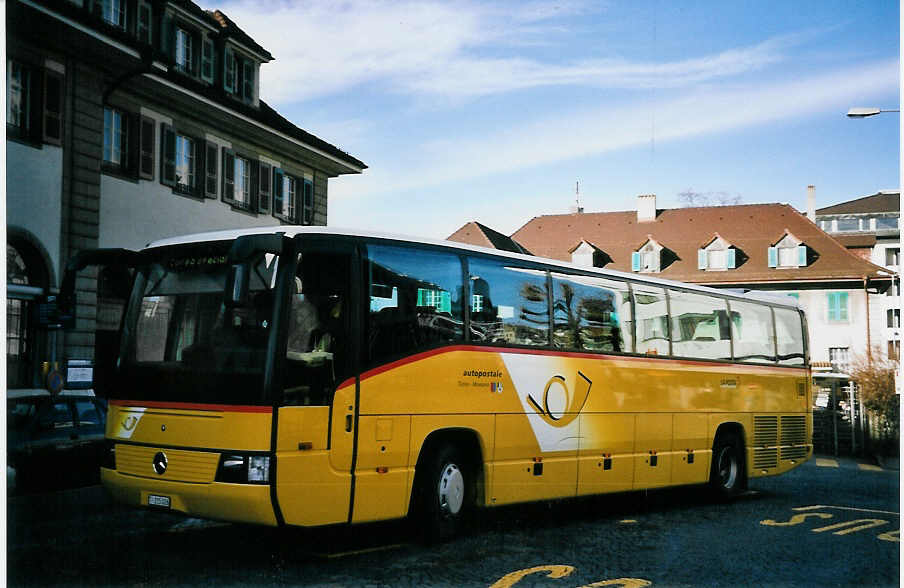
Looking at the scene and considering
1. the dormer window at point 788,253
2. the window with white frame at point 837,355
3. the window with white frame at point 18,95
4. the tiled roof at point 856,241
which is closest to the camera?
the window with white frame at point 18,95

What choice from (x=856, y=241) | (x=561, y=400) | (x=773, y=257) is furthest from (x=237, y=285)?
(x=856, y=241)

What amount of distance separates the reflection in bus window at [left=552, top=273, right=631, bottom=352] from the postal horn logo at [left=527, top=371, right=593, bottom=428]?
418mm

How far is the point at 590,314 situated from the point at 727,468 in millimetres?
4356

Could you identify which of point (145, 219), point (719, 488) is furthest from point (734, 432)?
point (145, 219)

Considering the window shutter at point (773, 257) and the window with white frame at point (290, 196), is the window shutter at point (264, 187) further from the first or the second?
the window shutter at point (773, 257)

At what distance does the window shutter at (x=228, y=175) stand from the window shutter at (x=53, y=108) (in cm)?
609

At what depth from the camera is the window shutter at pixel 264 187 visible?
1126 inches

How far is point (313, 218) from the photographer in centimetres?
3111

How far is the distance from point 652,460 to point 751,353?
132 inches

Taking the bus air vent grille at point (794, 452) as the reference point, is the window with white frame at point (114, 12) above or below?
above

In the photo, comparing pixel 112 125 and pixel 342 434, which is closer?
pixel 342 434

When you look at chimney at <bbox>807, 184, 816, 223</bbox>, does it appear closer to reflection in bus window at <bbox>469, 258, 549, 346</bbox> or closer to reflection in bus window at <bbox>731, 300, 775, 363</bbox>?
reflection in bus window at <bbox>731, 300, 775, 363</bbox>

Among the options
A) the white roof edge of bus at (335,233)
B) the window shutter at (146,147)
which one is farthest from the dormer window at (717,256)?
the white roof edge of bus at (335,233)

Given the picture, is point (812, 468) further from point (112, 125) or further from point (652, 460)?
point (112, 125)
